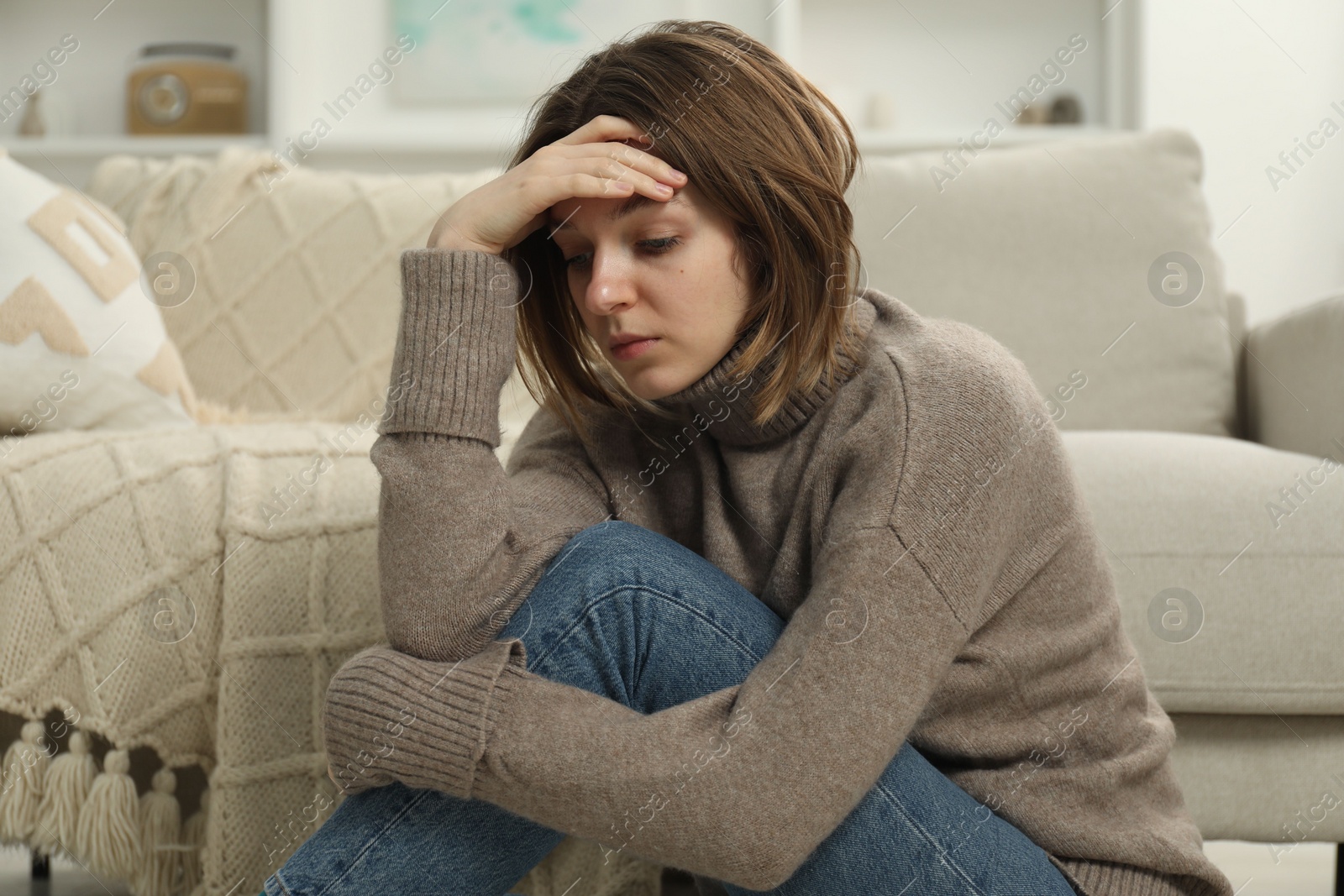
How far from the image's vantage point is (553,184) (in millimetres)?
817

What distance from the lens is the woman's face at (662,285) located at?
0.82 metres

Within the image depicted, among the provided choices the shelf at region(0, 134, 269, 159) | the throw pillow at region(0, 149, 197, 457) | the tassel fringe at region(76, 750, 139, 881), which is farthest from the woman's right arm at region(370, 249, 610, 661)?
the shelf at region(0, 134, 269, 159)

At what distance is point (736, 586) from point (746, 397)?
148mm

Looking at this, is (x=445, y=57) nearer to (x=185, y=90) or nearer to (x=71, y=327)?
(x=185, y=90)

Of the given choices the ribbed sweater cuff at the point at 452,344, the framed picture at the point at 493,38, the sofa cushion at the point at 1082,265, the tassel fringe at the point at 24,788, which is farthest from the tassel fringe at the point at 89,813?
the framed picture at the point at 493,38

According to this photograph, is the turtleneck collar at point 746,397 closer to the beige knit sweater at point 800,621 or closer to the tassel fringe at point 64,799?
the beige knit sweater at point 800,621

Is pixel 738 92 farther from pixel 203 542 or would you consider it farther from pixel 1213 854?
pixel 1213 854

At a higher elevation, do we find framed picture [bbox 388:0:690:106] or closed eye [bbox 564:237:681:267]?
closed eye [bbox 564:237:681:267]

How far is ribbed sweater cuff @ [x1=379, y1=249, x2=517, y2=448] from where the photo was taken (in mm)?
819

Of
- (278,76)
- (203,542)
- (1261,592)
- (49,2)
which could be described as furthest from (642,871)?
(49,2)

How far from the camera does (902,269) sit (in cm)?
157

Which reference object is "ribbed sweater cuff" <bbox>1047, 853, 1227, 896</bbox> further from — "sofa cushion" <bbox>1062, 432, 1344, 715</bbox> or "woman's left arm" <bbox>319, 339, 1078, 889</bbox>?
"sofa cushion" <bbox>1062, 432, 1344, 715</bbox>

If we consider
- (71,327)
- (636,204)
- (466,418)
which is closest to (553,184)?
(636,204)

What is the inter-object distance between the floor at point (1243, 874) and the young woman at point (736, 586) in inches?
22.1
